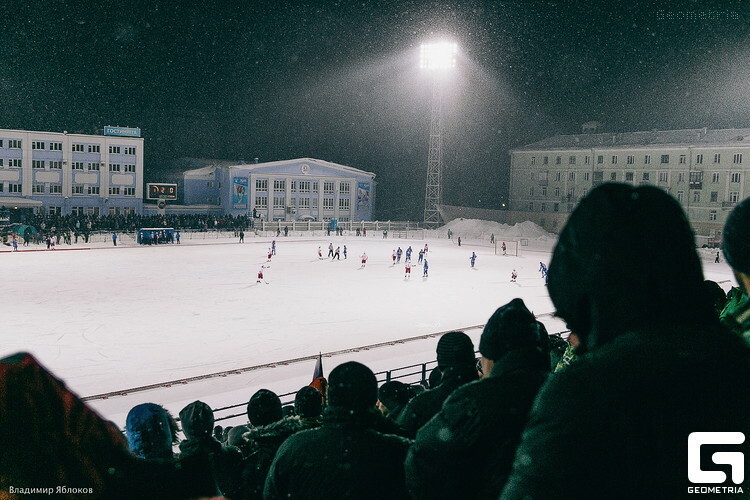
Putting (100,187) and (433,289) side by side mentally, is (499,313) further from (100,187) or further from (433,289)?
(100,187)

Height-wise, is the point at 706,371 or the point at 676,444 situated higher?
the point at 706,371

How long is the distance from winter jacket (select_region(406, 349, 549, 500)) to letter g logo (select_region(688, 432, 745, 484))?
2.14 feet

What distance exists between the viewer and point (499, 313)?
102 inches

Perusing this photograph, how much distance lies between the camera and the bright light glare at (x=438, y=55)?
195 feet

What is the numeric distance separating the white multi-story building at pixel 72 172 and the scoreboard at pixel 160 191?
308 inches

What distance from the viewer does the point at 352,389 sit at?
2549mm

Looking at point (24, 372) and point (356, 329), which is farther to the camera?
point (356, 329)

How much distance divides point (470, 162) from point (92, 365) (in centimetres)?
7342

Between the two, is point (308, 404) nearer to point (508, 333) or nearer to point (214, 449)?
point (214, 449)

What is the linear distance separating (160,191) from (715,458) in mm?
65057

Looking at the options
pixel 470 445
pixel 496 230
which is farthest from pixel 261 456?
pixel 496 230

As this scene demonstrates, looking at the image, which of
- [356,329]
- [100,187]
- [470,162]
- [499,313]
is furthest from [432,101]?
[499,313]

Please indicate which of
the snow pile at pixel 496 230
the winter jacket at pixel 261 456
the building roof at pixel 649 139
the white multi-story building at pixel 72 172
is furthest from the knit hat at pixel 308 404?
the white multi-story building at pixel 72 172

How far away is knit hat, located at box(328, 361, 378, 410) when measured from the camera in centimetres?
252
